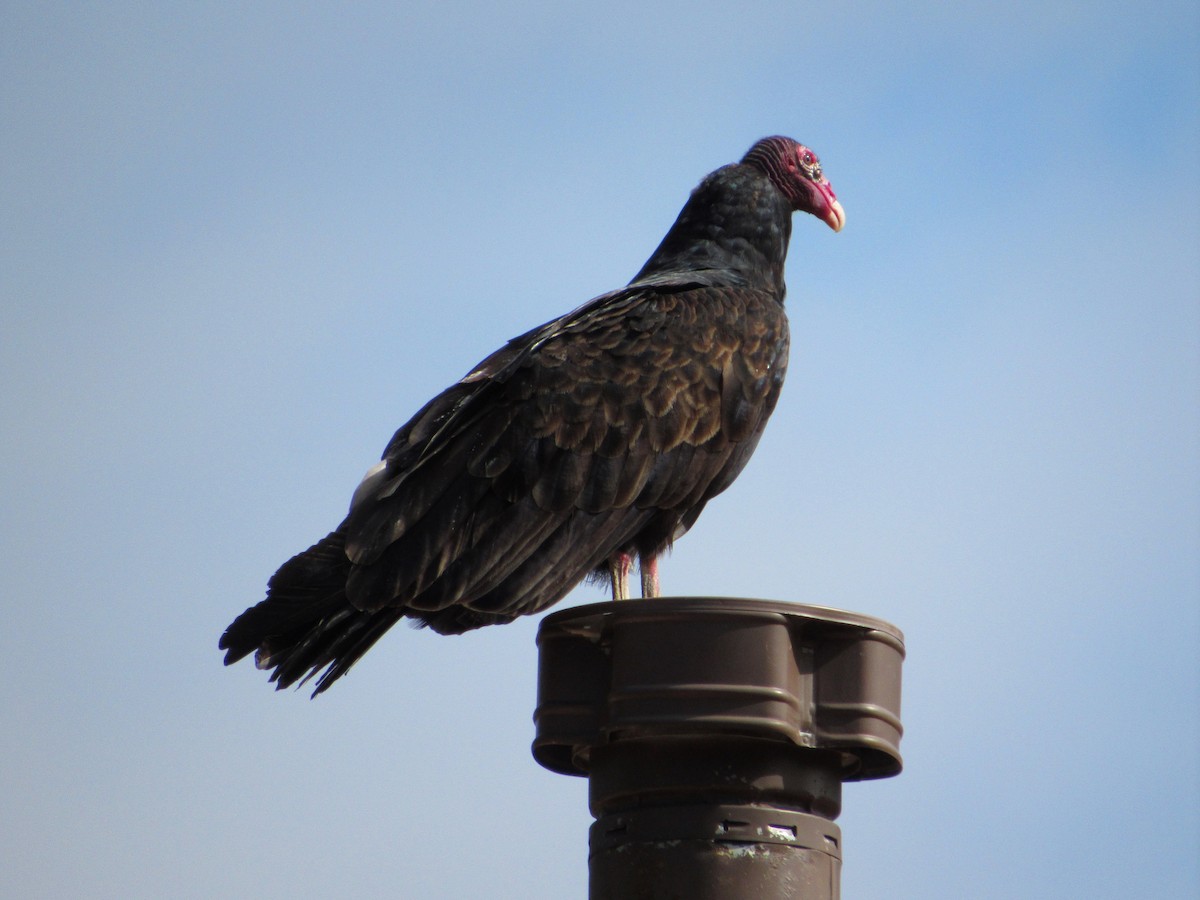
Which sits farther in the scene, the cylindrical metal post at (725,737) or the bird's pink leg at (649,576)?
the bird's pink leg at (649,576)

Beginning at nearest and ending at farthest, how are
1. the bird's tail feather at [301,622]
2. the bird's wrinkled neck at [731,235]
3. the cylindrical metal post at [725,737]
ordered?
1. the cylindrical metal post at [725,737]
2. the bird's tail feather at [301,622]
3. the bird's wrinkled neck at [731,235]

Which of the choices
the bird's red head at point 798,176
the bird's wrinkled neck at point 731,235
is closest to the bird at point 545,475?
the bird's wrinkled neck at point 731,235

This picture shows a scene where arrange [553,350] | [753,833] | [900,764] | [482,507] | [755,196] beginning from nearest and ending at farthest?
[753,833], [900,764], [482,507], [553,350], [755,196]

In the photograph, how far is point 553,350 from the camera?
445cm

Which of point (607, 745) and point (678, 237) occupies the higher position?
point (678, 237)

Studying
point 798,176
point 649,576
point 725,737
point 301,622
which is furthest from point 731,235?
point 725,737

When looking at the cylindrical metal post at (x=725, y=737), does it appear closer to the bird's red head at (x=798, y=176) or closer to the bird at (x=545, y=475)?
the bird at (x=545, y=475)

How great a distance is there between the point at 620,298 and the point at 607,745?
2.26m

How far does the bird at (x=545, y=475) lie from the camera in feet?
12.8

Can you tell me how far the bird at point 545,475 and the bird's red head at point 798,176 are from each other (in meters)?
0.84

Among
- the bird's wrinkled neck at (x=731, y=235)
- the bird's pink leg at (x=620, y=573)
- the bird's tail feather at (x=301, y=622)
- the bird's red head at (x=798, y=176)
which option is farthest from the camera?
the bird's red head at (x=798, y=176)

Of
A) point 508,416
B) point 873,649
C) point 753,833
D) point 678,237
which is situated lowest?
point 753,833

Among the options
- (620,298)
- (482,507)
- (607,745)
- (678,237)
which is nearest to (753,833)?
(607,745)

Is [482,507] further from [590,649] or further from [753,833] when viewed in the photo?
[753,833]
